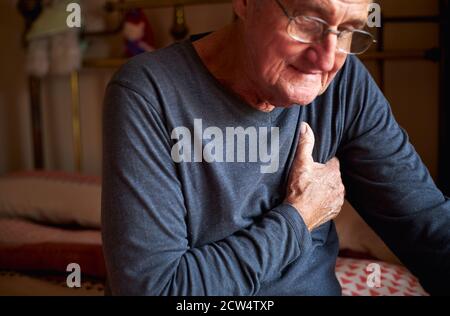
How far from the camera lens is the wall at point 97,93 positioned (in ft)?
5.85

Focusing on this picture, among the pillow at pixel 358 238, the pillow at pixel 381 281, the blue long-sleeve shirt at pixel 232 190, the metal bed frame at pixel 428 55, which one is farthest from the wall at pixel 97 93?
the blue long-sleeve shirt at pixel 232 190

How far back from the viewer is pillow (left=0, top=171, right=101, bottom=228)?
1.94m

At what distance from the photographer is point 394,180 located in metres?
0.98

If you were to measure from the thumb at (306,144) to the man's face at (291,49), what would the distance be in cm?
11

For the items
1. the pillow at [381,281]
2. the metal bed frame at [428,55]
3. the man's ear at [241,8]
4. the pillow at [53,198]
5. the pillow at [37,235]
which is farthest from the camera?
the pillow at [53,198]

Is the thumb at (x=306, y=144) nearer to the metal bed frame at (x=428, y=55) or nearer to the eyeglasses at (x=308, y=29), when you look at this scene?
the eyeglasses at (x=308, y=29)

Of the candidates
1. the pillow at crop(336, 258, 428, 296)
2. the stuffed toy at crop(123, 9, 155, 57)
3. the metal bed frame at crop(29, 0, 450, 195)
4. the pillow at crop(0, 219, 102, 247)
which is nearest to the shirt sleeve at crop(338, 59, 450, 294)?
the pillow at crop(336, 258, 428, 296)

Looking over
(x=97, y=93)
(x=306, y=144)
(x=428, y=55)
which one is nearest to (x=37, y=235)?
(x=97, y=93)

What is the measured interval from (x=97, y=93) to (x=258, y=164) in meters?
1.76

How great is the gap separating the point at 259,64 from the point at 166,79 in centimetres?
15

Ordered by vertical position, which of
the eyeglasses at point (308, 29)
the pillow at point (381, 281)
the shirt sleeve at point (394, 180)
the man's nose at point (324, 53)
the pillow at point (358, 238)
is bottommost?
the pillow at point (381, 281)

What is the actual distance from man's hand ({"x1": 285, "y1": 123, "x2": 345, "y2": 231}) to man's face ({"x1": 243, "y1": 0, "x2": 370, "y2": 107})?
0.43 feet

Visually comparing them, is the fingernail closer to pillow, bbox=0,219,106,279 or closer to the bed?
the bed

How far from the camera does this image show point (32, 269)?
64.1 inches
